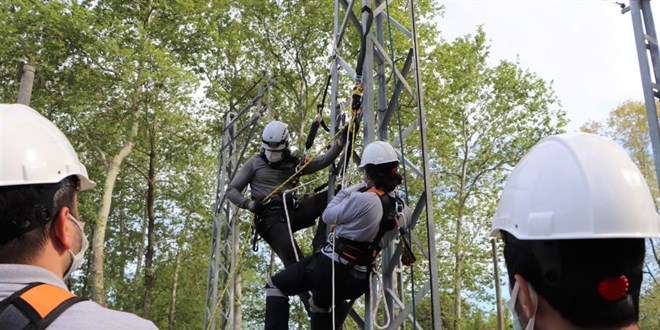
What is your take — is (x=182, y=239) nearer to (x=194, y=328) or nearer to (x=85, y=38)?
(x=194, y=328)

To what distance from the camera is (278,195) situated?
534cm

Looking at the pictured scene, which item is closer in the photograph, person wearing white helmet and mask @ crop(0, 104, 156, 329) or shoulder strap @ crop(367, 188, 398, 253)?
person wearing white helmet and mask @ crop(0, 104, 156, 329)

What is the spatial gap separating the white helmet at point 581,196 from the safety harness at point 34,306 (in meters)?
1.09

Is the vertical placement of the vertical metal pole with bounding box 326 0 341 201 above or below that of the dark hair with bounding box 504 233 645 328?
above

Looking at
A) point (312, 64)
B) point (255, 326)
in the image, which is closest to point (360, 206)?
point (312, 64)

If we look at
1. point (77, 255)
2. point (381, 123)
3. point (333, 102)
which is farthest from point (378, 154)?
point (77, 255)

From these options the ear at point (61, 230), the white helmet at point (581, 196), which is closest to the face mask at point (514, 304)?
the white helmet at point (581, 196)

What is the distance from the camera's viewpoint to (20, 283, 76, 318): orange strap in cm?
117

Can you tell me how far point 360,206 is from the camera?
405 centimetres

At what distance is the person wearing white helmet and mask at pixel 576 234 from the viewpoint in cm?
111

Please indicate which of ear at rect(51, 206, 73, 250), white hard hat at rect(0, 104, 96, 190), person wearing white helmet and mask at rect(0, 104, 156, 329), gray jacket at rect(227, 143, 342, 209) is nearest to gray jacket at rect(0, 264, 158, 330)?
person wearing white helmet and mask at rect(0, 104, 156, 329)

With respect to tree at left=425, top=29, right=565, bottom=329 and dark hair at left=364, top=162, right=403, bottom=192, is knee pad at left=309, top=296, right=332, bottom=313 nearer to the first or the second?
dark hair at left=364, top=162, right=403, bottom=192

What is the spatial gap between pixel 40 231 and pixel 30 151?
0.93 feet

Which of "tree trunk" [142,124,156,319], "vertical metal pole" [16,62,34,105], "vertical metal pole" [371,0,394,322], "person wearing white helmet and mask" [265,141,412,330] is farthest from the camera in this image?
"tree trunk" [142,124,156,319]
